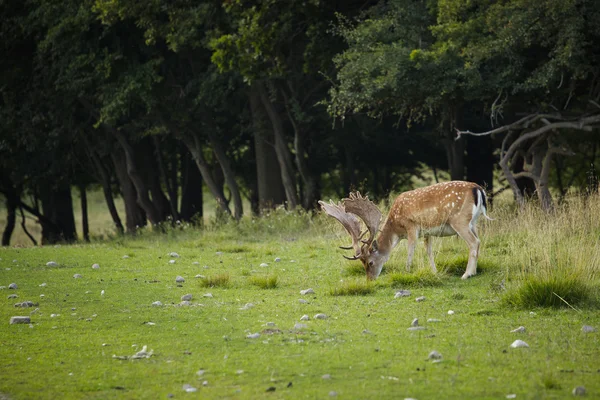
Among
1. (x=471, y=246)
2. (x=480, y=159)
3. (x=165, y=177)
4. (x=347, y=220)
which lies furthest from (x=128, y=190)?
(x=471, y=246)

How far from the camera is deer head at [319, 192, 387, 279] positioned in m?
14.1

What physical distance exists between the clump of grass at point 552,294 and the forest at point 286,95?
22.7ft

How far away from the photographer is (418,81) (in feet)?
76.9

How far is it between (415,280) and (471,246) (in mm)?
1119

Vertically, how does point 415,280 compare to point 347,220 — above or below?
below

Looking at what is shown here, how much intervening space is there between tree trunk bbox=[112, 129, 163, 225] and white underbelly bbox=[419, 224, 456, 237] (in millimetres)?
22097

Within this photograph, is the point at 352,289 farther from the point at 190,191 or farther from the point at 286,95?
the point at 190,191

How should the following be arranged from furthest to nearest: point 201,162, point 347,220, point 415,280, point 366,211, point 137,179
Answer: point 137,179, point 201,162, point 366,211, point 347,220, point 415,280

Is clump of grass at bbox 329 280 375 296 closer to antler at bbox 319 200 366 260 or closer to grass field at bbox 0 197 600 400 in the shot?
grass field at bbox 0 197 600 400

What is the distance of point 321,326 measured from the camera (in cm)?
1026

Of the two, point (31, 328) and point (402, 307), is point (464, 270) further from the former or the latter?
point (31, 328)

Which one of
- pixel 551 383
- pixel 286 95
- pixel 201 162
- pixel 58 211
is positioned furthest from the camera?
pixel 58 211

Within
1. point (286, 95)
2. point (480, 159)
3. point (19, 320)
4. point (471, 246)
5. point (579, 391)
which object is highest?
point (286, 95)

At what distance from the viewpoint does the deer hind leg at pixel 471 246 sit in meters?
13.7
